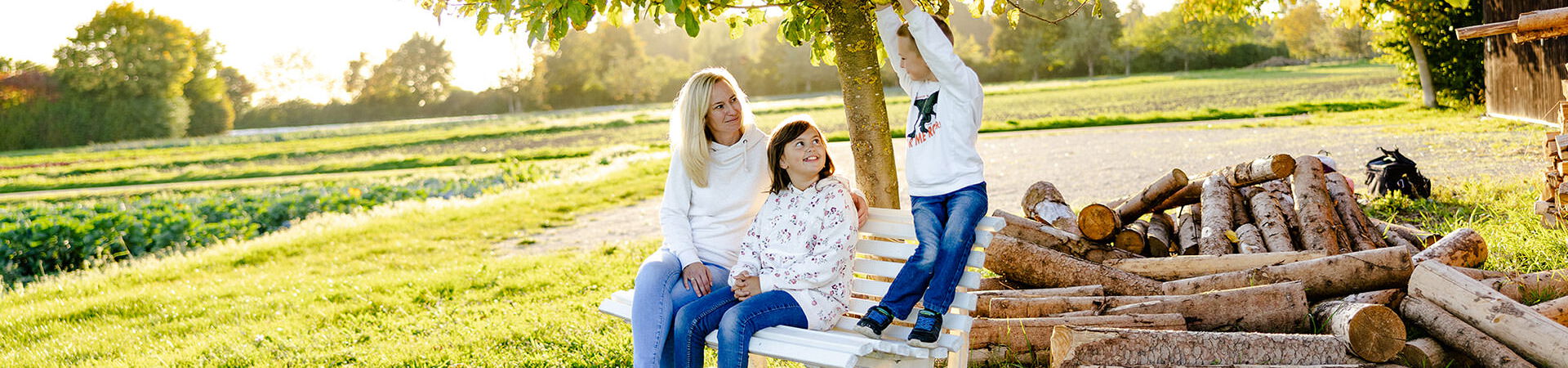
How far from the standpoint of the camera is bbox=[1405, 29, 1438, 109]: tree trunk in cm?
1755

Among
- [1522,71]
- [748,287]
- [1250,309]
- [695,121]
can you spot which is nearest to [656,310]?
[748,287]

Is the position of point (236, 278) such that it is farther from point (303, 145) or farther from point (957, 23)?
point (957, 23)

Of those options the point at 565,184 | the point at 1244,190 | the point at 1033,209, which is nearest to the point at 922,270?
the point at 1033,209

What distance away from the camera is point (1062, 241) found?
4668 mm

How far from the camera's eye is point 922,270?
10.9 ft

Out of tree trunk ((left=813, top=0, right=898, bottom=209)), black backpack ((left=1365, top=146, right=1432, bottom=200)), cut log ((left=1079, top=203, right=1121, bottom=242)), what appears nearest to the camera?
tree trunk ((left=813, top=0, right=898, bottom=209))

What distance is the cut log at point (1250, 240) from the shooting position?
461 centimetres

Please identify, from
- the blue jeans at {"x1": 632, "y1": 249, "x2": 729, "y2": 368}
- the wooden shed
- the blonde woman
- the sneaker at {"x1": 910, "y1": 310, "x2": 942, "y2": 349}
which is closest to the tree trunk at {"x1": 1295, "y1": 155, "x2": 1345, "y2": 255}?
the sneaker at {"x1": 910, "y1": 310, "x2": 942, "y2": 349}

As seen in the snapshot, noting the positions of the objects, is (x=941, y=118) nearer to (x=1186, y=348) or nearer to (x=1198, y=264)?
(x=1186, y=348)

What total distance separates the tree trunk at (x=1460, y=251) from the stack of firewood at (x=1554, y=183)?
4.60 ft

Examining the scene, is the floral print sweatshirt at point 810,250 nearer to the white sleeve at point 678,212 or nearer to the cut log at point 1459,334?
the white sleeve at point 678,212

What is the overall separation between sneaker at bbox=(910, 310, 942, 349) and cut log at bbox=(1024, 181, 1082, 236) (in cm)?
217

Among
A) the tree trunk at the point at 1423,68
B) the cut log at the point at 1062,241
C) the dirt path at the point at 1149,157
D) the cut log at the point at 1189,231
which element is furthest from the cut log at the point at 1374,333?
the tree trunk at the point at 1423,68

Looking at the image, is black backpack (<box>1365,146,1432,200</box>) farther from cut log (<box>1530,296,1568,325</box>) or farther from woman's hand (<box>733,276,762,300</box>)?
woman's hand (<box>733,276,762,300</box>)
